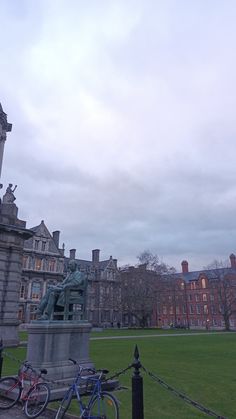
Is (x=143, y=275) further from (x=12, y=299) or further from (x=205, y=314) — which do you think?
(x=12, y=299)

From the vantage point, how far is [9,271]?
25.2m

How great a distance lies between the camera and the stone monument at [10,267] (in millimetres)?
24438

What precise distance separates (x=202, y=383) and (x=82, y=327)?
4.47 m

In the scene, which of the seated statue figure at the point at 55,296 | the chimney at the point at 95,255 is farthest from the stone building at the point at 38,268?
the seated statue figure at the point at 55,296

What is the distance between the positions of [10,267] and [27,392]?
1732 centimetres

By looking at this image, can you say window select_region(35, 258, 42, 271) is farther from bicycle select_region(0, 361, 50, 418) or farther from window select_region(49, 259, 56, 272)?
bicycle select_region(0, 361, 50, 418)

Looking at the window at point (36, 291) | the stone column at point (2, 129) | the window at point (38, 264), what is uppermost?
the stone column at point (2, 129)

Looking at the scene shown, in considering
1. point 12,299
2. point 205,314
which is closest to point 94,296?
point 205,314

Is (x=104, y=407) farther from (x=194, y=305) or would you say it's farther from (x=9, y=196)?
(x=194, y=305)

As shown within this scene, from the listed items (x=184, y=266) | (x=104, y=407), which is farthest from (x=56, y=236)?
(x=104, y=407)

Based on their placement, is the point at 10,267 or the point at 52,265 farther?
the point at 52,265

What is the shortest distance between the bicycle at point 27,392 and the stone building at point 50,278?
54.5m

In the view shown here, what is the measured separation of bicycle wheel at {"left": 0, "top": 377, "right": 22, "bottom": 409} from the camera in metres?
9.23

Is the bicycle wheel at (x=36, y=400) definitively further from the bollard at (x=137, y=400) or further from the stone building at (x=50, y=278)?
the stone building at (x=50, y=278)
